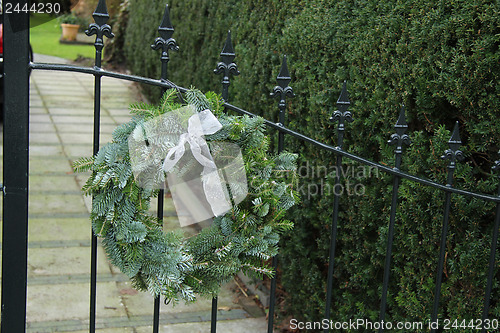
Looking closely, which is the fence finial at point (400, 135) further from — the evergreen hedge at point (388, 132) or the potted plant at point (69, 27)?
the potted plant at point (69, 27)

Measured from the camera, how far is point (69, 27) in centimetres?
1538

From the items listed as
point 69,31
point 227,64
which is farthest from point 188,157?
point 69,31

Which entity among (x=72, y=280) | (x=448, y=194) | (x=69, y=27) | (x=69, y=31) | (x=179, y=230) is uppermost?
(x=69, y=27)

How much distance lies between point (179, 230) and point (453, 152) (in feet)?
3.44

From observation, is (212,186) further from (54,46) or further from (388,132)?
(54,46)

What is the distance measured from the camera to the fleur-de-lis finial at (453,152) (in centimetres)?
197

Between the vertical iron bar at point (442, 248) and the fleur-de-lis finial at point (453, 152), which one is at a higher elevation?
the fleur-de-lis finial at point (453, 152)

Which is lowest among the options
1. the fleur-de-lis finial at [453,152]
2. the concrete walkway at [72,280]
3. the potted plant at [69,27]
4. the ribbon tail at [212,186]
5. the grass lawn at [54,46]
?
the concrete walkway at [72,280]

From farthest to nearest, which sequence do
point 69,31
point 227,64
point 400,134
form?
point 69,31 → point 400,134 → point 227,64

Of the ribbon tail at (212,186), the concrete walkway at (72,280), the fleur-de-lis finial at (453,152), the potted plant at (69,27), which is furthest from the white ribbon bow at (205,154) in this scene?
the potted plant at (69,27)

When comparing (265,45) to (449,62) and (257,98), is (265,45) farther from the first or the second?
(449,62)

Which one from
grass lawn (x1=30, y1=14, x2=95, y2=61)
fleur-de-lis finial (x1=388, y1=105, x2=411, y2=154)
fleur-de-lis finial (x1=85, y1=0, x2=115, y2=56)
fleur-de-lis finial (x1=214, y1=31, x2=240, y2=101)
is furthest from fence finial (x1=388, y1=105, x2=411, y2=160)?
grass lawn (x1=30, y1=14, x2=95, y2=61)

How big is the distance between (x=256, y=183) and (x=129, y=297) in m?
2.35

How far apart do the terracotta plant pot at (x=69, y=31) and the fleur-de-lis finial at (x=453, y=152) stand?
1506 cm
